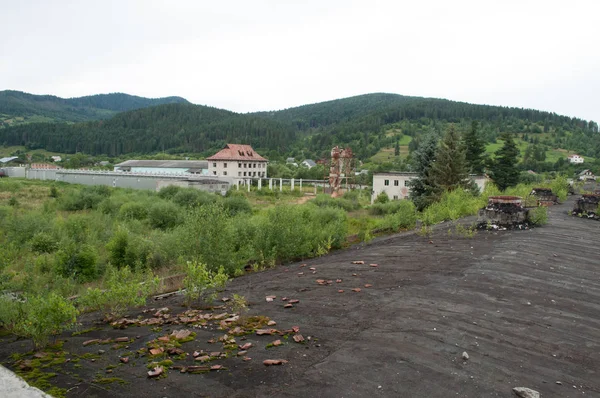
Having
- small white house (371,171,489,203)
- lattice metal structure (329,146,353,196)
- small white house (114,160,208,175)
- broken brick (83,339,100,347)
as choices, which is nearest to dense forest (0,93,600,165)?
small white house (114,160,208,175)

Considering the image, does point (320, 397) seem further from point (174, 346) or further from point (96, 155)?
point (96, 155)

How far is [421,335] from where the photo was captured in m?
5.92

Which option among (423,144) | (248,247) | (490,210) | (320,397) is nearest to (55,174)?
(423,144)

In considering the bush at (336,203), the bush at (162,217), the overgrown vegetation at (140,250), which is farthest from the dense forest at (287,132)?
the overgrown vegetation at (140,250)

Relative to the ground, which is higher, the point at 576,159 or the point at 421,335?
the point at 576,159

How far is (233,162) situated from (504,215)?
5109 centimetres

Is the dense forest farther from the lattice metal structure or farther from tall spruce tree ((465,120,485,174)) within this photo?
tall spruce tree ((465,120,485,174))

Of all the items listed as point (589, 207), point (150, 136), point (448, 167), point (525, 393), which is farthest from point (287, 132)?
point (525, 393)

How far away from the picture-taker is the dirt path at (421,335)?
4.66 metres

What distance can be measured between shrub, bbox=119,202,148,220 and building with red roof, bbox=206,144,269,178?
1282 inches

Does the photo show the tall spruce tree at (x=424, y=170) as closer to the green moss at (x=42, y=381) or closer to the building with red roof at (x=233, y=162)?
the green moss at (x=42, y=381)

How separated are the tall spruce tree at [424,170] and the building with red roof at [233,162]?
35.6 metres

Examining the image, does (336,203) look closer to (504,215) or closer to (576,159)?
(504,215)

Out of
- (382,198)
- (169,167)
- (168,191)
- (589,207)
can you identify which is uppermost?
(169,167)
